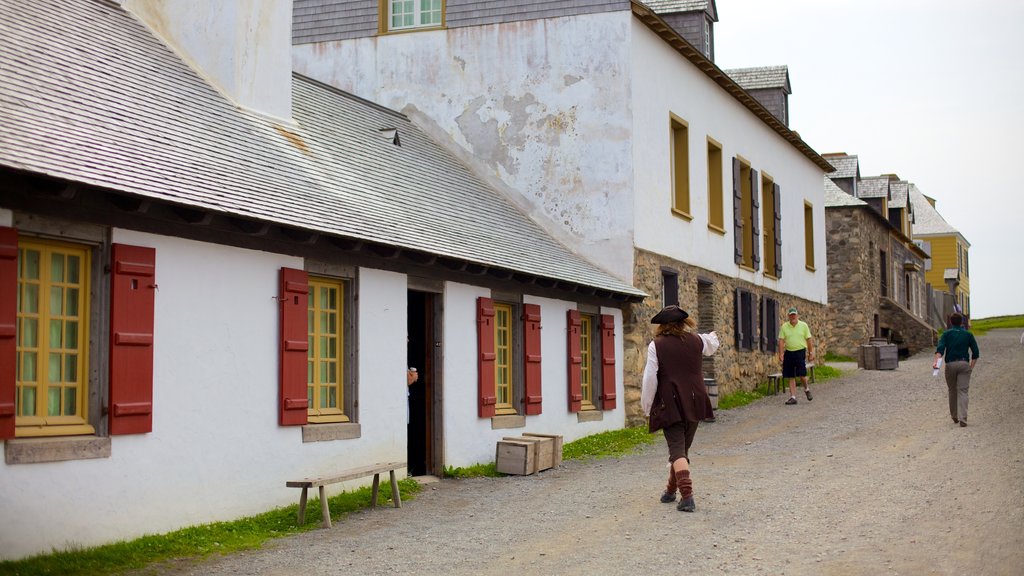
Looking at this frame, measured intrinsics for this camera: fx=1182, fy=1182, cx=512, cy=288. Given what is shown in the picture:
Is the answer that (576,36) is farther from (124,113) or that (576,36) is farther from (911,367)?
(911,367)

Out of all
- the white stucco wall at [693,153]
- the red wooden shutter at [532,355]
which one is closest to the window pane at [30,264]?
the red wooden shutter at [532,355]

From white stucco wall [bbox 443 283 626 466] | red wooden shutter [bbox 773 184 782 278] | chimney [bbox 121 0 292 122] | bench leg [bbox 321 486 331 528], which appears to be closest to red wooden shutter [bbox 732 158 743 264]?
red wooden shutter [bbox 773 184 782 278]

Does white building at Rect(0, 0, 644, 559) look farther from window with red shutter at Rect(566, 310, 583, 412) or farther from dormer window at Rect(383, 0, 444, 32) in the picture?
dormer window at Rect(383, 0, 444, 32)

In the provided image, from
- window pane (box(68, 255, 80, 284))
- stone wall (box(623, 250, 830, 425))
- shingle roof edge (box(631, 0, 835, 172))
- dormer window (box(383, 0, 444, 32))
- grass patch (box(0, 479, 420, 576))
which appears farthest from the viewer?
dormer window (box(383, 0, 444, 32))

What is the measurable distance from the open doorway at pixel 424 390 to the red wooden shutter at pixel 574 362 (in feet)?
11.7

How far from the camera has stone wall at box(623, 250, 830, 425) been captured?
19.3 metres

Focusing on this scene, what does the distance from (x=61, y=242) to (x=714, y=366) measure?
15085mm

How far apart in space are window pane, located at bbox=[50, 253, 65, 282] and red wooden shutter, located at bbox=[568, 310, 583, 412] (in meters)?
9.33

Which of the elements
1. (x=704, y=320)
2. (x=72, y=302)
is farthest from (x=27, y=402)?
(x=704, y=320)

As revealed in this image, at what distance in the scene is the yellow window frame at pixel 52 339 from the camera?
8.66 meters

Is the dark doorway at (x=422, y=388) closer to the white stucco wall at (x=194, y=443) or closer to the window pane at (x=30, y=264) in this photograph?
the white stucco wall at (x=194, y=443)

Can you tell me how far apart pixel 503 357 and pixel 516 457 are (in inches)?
83.1

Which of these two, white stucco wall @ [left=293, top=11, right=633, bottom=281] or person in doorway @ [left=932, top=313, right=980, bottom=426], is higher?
white stucco wall @ [left=293, top=11, right=633, bottom=281]

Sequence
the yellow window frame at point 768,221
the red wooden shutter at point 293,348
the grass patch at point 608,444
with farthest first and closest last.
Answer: the yellow window frame at point 768,221 → the grass patch at point 608,444 → the red wooden shutter at point 293,348
